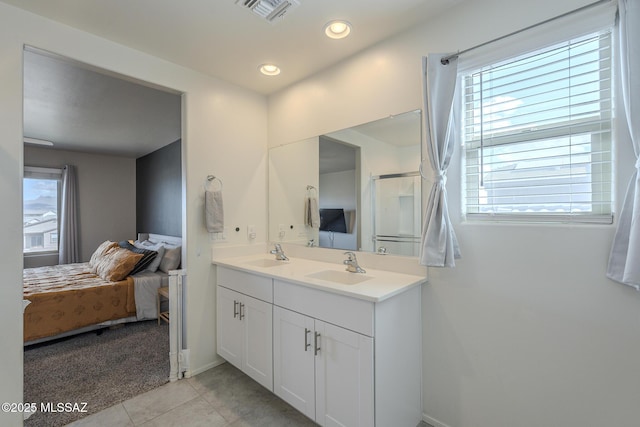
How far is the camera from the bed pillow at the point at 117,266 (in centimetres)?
338

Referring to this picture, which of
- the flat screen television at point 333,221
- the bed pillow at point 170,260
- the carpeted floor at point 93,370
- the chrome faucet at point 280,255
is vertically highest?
the flat screen television at point 333,221

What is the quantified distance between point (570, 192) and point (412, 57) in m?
1.16

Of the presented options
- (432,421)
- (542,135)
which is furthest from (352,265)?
(542,135)

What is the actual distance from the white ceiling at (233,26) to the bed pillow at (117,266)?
2.46 metres

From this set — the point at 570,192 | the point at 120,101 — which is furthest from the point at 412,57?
the point at 120,101

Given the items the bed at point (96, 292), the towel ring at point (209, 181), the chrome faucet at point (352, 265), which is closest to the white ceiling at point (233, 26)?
the towel ring at point (209, 181)

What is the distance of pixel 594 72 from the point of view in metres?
1.28

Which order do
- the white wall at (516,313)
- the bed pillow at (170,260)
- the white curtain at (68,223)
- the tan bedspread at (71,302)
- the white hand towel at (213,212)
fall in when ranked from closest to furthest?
the white wall at (516,313), the white hand towel at (213,212), the tan bedspread at (71,302), the bed pillow at (170,260), the white curtain at (68,223)

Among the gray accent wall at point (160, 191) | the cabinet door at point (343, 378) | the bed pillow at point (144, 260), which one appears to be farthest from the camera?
the gray accent wall at point (160, 191)

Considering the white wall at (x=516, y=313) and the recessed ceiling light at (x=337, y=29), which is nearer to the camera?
the white wall at (x=516, y=313)

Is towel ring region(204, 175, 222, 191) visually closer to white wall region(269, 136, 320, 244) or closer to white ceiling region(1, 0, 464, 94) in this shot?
white wall region(269, 136, 320, 244)

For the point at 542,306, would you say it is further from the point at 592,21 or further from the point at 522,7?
the point at 522,7

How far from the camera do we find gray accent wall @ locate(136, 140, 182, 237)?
4.55 meters

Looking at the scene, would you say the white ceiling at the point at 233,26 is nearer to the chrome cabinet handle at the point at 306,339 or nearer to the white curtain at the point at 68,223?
the chrome cabinet handle at the point at 306,339
